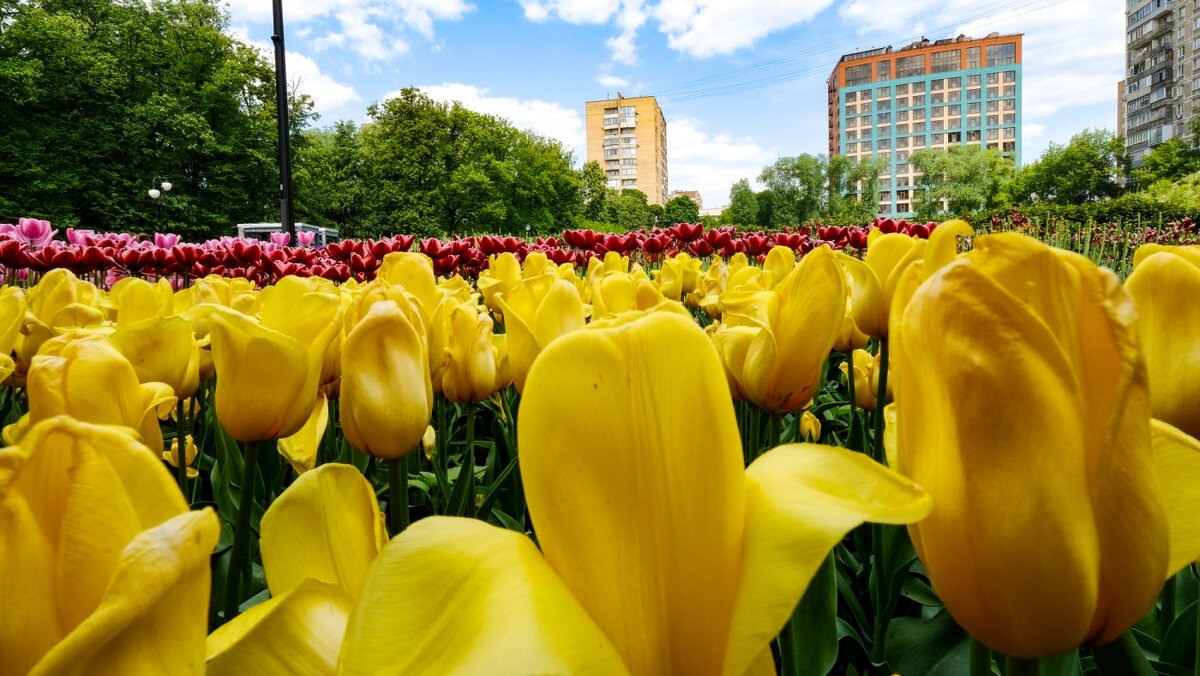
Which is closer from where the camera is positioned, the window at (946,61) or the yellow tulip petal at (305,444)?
the yellow tulip petal at (305,444)

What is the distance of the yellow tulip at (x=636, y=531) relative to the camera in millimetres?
290

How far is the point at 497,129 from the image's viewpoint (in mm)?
33250

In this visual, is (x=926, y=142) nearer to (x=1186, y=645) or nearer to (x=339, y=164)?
(x=339, y=164)

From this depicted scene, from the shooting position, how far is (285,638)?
1.10 ft

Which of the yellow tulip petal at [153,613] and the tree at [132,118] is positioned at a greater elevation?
the tree at [132,118]

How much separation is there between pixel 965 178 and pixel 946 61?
4657 cm

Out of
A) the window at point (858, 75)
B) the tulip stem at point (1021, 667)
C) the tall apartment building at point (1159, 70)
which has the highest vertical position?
the window at point (858, 75)

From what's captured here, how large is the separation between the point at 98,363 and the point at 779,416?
91cm

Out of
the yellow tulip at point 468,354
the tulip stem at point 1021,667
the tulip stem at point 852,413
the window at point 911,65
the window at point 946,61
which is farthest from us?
the window at point 911,65

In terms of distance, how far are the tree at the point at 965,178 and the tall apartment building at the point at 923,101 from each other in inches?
1266

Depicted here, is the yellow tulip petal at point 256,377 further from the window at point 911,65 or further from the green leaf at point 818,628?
the window at point 911,65

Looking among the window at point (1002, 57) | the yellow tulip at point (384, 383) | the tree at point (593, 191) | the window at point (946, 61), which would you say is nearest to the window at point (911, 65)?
the window at point (946, 61)

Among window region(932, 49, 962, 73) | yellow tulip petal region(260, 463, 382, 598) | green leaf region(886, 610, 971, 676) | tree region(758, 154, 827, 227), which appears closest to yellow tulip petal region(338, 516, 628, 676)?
yellow tulip petal region(260, 463, 382, 598)

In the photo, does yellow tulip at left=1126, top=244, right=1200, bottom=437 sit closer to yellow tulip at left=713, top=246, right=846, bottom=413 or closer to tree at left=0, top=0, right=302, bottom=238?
yellow tulip at left=713, top=246, right=846, bottom=413
